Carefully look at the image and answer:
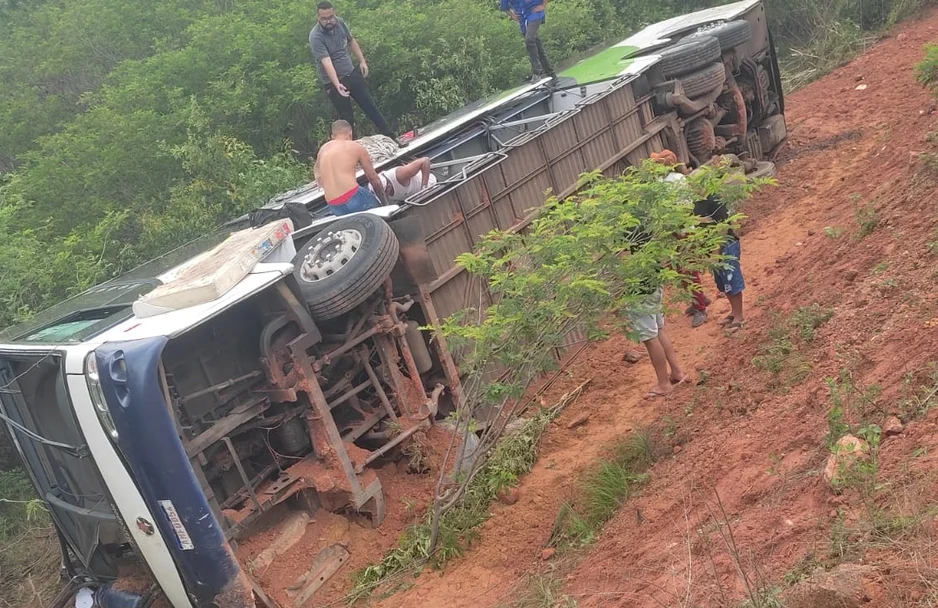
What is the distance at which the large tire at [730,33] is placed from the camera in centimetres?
1053

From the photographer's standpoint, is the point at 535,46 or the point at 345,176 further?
the point at 535,46

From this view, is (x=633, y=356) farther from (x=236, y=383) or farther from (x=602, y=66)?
(x=602, y=66)

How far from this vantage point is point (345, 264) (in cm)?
581

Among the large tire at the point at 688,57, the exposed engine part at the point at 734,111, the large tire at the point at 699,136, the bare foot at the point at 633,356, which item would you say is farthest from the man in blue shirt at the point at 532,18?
the bare foot at the point at 633,356

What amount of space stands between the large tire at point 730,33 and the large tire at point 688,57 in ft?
1.68

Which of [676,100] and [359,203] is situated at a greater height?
[359,203]

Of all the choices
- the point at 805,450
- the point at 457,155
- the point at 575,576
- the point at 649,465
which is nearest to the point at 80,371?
the point at 575,576

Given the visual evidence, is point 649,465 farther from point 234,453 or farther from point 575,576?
point 234,453

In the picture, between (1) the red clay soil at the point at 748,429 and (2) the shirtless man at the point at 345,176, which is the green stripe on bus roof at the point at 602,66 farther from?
(2) the shirtless man at the point at 345,176

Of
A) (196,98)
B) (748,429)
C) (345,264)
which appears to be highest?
(196,98)

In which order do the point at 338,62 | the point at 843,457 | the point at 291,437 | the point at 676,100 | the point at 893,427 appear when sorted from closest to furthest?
the point at 843,457 → the point at 893,427 → the point at 291,437 → the point at 676,100 → the point at 338,62

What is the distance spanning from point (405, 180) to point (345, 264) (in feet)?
5.62

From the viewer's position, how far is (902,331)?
441cm

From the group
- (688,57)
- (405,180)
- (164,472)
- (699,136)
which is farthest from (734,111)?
(164,472)
